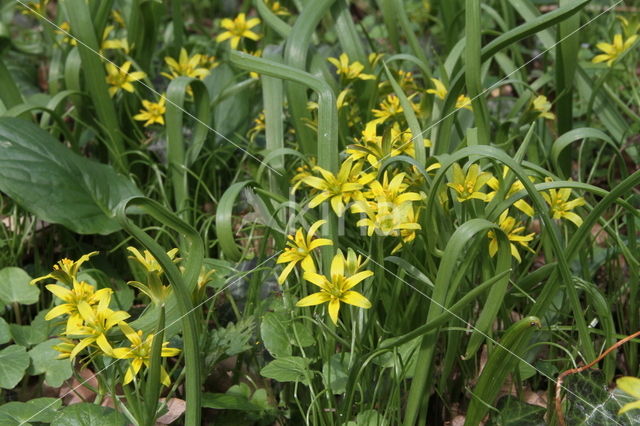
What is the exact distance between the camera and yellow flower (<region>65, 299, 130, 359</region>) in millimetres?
1326

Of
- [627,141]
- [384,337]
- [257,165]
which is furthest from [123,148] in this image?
[627,141]

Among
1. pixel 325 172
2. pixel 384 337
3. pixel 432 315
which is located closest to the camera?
pixel 432 315

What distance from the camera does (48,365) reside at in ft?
5.53

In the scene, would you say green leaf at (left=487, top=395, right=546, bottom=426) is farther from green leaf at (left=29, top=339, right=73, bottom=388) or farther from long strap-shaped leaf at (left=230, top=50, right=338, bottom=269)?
green leaf at (left=29, top=339, right=73, bottom=388)

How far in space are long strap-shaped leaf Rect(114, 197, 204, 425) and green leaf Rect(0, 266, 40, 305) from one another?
0.58 metres

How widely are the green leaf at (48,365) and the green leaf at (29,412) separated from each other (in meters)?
0.14

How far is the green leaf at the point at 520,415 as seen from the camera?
4.77 feet

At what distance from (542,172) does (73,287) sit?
900mm

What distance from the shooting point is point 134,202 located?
1277 mm

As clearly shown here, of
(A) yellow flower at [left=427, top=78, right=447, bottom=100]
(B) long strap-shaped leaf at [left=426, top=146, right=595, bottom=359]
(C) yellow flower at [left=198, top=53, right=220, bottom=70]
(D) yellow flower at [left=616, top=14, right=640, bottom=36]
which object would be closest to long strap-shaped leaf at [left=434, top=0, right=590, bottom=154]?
(A) yellow flower at [left=427, top=78, right=447, bottom=100]

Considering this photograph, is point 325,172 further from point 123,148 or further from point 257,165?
point 123,148

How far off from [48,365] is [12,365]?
80mm

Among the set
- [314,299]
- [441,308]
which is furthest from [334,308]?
[441,308]

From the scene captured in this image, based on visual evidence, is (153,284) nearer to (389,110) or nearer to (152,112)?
(389,110)
